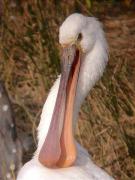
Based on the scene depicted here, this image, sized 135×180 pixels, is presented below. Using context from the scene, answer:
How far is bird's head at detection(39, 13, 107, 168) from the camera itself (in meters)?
5.33

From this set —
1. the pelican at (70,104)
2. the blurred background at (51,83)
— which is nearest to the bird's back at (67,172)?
the pelican at (70,104)

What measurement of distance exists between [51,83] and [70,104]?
2.86 metres

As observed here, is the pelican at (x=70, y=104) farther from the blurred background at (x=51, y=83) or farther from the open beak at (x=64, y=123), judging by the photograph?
the blurred background at (x=51, y=83)

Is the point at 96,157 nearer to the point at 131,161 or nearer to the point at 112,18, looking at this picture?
the point at 131,161

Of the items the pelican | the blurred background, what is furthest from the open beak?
the blurred background

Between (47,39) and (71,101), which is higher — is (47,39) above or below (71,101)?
below

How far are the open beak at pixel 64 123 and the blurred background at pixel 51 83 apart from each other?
1054 mm

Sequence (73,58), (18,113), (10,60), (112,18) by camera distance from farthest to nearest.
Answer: (112,18) < (10,60) < (18,113) < (73,58)

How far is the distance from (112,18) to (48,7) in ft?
3.42

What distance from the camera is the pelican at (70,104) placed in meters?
5.29

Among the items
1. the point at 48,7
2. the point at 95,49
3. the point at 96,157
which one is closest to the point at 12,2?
the point at 48,7

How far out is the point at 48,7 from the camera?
9758 millimetres

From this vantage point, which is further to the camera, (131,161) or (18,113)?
(18,113)

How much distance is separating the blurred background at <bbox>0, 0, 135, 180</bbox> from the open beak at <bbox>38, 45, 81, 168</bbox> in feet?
3.46
